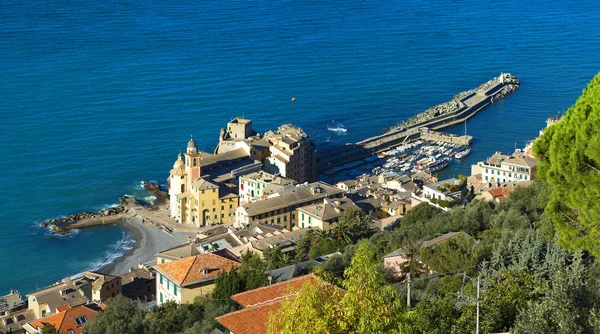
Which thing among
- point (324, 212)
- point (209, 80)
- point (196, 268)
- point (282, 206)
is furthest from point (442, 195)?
point (209, 80)

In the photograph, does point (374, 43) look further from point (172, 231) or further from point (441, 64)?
point (172, 231)

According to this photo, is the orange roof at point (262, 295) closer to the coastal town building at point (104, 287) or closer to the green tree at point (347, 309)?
the green tree at point (347, 309)

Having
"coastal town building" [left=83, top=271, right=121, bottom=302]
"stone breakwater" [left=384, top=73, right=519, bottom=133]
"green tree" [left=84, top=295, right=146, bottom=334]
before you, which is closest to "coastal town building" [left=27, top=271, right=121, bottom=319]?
"coastal town building" [left=83, top=271, right=121, bottom=302]

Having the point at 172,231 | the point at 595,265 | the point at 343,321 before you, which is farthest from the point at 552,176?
the point at 172,231

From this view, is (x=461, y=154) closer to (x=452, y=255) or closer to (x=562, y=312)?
(x=452, y=255)

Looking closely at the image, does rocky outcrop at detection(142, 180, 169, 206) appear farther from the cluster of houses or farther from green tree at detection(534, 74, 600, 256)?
green tree at detection(534, 74, 600, 256)
